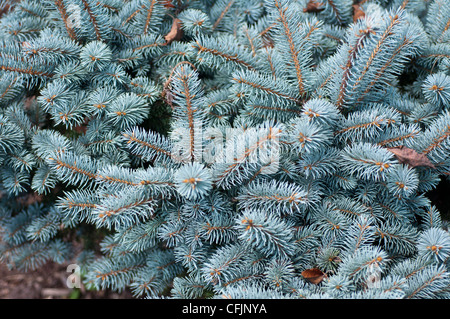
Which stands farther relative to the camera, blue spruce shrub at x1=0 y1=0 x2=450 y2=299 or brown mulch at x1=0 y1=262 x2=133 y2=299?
brown mulch at x1=0 y1=262 x2=133 y2=299

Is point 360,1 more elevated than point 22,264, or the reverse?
point 360,1

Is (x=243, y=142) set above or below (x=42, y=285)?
above

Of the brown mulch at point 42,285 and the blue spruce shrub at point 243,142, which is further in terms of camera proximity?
the brown mulch at point 42,285

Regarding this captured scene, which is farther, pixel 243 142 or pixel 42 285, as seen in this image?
pixel 42 285

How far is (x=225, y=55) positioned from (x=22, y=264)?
1.37m

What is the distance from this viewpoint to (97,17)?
1.43 metres

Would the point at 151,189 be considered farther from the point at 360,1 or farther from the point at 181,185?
the point at 360,1

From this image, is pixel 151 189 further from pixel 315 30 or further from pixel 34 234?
pixel 315 30

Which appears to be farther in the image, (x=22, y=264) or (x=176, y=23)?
(x=22, y=264)
